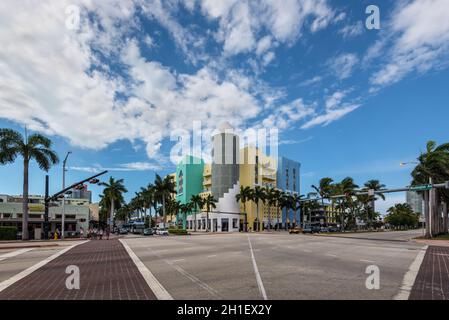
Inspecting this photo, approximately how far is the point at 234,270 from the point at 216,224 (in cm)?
9064

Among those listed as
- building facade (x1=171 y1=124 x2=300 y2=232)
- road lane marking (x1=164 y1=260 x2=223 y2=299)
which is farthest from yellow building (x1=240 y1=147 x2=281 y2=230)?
road lane marking (x1=164 y1=260 x2=223 y2=299)

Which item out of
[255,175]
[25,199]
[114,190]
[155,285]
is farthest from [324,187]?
[155,285]

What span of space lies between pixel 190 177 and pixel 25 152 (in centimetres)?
8236

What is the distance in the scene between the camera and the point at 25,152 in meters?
38.3

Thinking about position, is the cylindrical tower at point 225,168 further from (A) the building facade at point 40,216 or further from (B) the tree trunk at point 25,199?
(B) the tree trunk at point 25,199

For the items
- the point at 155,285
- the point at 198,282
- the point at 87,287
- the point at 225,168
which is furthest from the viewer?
the point at 225,168

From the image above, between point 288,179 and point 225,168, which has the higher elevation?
point 225,168

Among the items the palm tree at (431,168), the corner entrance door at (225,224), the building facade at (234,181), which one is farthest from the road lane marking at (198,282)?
the corner entrance door at (225,224)

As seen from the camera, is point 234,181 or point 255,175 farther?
point 255,175

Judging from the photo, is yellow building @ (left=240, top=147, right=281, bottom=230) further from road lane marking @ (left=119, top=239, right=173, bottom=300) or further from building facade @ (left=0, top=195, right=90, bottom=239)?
road lane marking @ (left=119, top=239, right=173, bottom=300)

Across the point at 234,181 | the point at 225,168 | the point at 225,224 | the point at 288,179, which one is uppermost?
the point at 225,168

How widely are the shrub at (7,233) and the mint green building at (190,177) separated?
259 ft

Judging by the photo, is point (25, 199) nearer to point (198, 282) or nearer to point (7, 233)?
point (7, 233)
